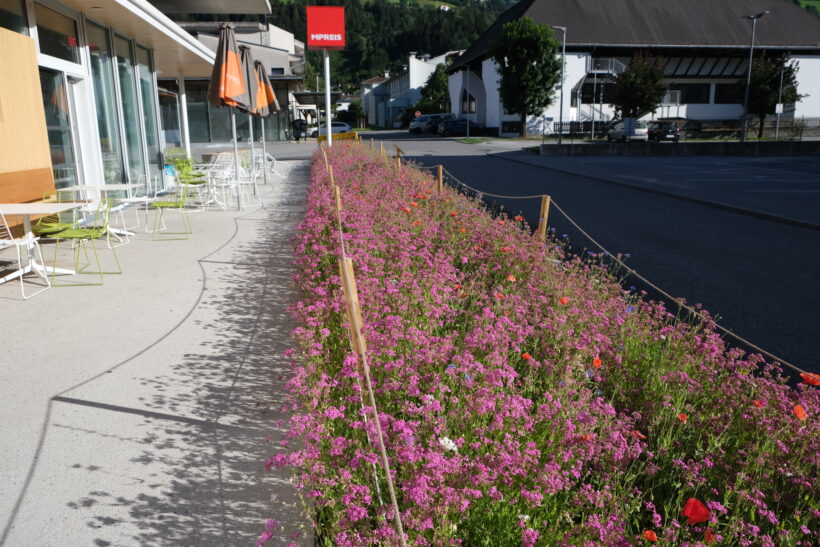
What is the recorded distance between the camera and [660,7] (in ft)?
174

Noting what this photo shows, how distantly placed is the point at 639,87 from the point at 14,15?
126 ft

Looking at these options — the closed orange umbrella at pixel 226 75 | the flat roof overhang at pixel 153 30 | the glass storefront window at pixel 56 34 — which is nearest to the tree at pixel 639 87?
the flat roof overhang at pixel 153 30

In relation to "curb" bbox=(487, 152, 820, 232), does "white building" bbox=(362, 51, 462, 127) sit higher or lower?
higher

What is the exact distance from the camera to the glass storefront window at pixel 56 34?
30.7ft

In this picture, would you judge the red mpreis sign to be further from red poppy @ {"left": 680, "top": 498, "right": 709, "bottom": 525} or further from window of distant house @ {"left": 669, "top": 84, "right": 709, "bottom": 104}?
window of distant house @ {"left": 669, "top": 84, "right": 709, "bottom": 104}

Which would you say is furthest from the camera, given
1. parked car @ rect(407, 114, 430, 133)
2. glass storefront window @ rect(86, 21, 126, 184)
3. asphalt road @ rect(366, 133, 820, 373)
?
parked car @ rect(407, 114, 430, 133)

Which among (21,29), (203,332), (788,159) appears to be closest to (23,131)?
(21,29)

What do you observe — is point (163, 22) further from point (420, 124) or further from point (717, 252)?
point (420, 124)

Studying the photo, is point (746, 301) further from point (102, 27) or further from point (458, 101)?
point (458, 101)

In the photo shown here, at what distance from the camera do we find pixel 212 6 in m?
22.1

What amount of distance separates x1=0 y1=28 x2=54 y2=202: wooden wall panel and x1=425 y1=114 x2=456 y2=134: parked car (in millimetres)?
42658

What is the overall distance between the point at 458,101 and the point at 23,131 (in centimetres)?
5426

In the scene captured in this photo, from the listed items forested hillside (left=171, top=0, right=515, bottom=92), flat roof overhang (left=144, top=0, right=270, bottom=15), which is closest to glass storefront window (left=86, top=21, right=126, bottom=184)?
flat roof overhang (left=144, top=0, right=270, bottom=15)

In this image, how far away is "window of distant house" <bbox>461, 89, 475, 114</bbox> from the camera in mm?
56347
